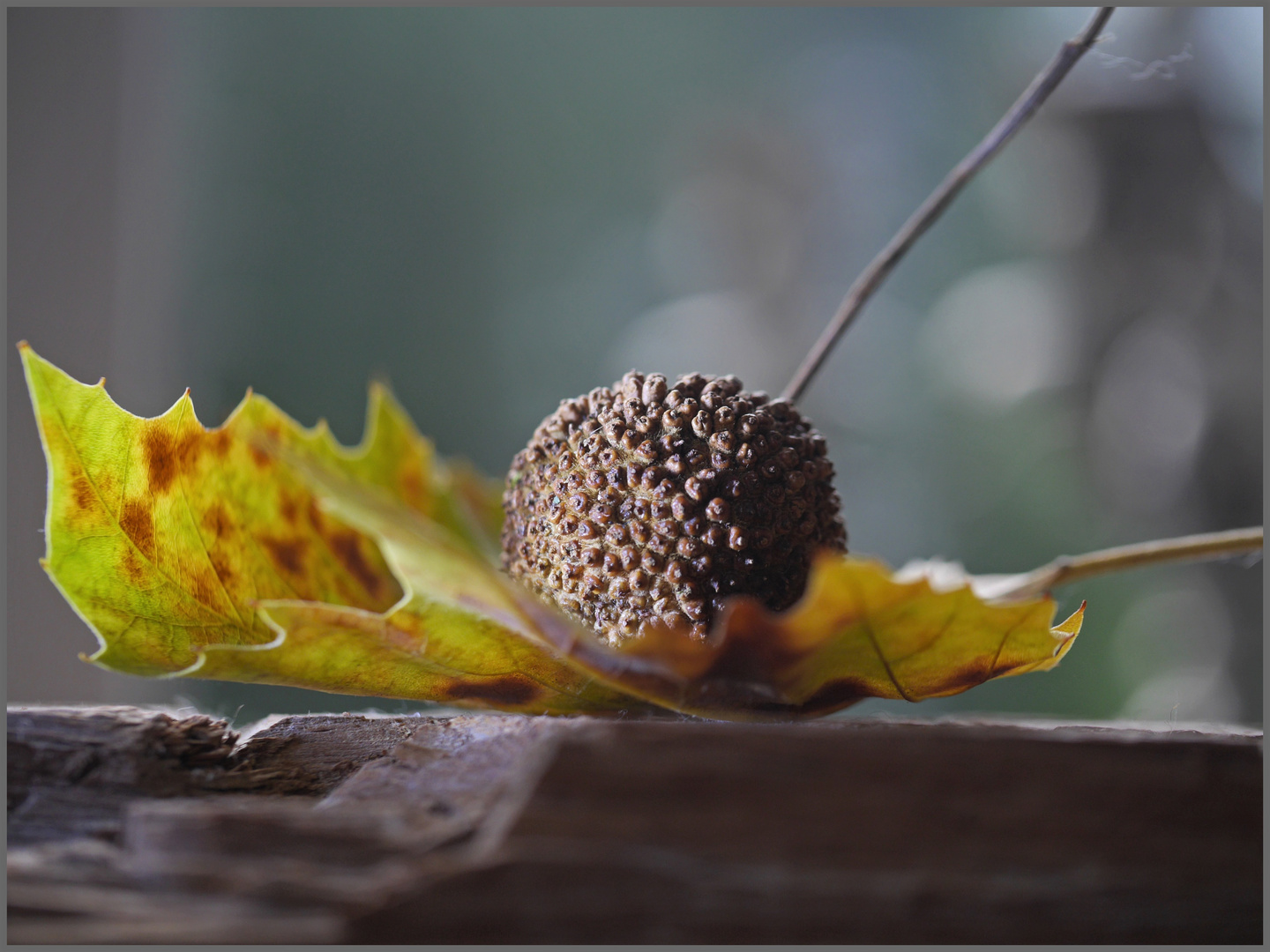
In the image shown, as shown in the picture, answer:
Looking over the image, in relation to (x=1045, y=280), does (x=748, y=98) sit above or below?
above

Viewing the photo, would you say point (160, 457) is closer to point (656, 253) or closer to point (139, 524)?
point (139, 524)

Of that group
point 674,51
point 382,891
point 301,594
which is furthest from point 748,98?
point 382,891

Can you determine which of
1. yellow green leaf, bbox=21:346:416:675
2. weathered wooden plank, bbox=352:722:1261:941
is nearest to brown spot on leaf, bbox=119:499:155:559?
yellow green leaf, bbox=21:346:416:675

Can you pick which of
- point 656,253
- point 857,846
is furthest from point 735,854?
point 656,253

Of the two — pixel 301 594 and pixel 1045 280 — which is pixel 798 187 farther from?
pixel 301 594

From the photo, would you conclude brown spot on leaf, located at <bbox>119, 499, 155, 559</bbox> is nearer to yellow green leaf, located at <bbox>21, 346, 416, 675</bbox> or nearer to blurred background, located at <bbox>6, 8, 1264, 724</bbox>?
yellow green leaf, located at <bbox>21, 346, 416, 675</bbox>

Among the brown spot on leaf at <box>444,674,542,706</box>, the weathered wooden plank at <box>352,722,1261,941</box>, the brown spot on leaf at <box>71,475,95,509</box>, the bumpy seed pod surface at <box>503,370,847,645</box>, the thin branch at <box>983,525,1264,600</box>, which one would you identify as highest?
the brown spot on leaf at <box>71,475,95,509</box>
